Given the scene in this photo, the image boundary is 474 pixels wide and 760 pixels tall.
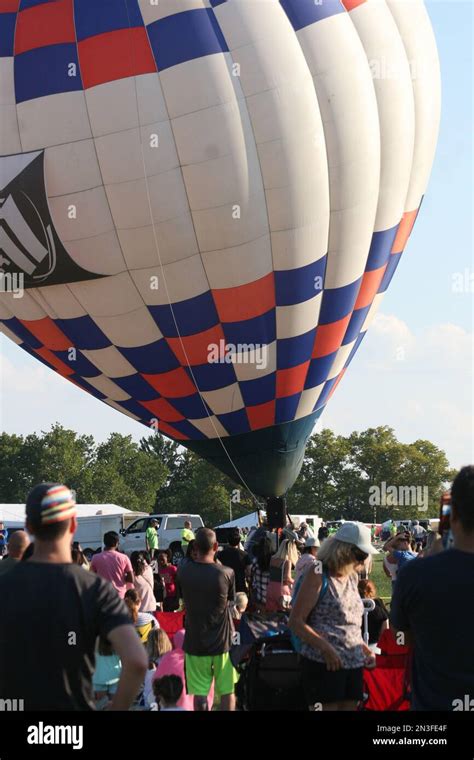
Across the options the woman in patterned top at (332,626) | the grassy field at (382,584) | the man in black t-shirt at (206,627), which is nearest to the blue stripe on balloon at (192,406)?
the grassy field at (382,584)

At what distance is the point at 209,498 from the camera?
248ft

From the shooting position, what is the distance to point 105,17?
39.9ft

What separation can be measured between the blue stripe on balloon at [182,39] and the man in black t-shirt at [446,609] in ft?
31.3

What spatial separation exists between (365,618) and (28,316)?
7476 millimetres

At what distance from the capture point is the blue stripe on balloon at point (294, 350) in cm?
1363

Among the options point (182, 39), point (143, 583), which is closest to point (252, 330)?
point (182, 39)

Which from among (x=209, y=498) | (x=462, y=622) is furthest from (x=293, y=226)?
(x=209, y=498)

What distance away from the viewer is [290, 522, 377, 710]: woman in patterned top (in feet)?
15.8

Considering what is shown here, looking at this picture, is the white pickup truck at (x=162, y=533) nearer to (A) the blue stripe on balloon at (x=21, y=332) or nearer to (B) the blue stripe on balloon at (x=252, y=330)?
(A) the blue stripe on balloon at (x=21, y=332)

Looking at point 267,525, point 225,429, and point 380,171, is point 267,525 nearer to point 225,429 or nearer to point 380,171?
point 225,429

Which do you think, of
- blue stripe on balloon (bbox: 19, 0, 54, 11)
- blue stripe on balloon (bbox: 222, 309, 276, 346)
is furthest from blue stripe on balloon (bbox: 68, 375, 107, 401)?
blue stripe on balloon (bbox: 19, 0, 54, 11)

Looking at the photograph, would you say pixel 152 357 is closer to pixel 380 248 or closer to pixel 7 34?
pixel 380 248

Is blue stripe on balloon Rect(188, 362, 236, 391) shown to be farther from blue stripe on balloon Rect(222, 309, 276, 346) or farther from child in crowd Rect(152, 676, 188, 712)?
child in crowd Rect(152, 676, 188, 712)

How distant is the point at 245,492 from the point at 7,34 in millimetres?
60548
